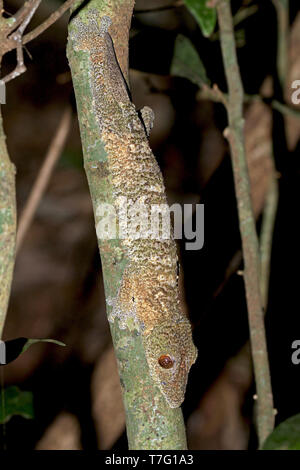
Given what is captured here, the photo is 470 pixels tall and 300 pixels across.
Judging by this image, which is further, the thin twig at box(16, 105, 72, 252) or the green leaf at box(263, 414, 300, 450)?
the thin twig at box(16, 105, 72, 252)

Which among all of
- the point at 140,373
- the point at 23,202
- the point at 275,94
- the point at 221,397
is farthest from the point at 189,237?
the point at 23,202

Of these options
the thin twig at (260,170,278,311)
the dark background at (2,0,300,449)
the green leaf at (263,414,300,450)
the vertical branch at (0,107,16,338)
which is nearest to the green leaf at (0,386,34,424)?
the dark background at (2,0,300,449)

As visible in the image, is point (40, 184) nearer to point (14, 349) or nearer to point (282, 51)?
point (282, 51)

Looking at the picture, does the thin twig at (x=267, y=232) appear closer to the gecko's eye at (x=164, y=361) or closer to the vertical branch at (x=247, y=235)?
the vertical branch at (x=247, y=235)

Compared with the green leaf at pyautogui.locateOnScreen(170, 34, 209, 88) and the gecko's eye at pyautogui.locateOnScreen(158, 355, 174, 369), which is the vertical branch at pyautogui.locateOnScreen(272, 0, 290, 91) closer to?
the green leaf at pyautogui.locateOnScreen(170, 34, 209, 88)

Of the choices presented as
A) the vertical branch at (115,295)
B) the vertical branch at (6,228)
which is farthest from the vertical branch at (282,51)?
the vertical branch at (6,228)

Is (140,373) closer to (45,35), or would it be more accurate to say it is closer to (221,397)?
(221,397)
